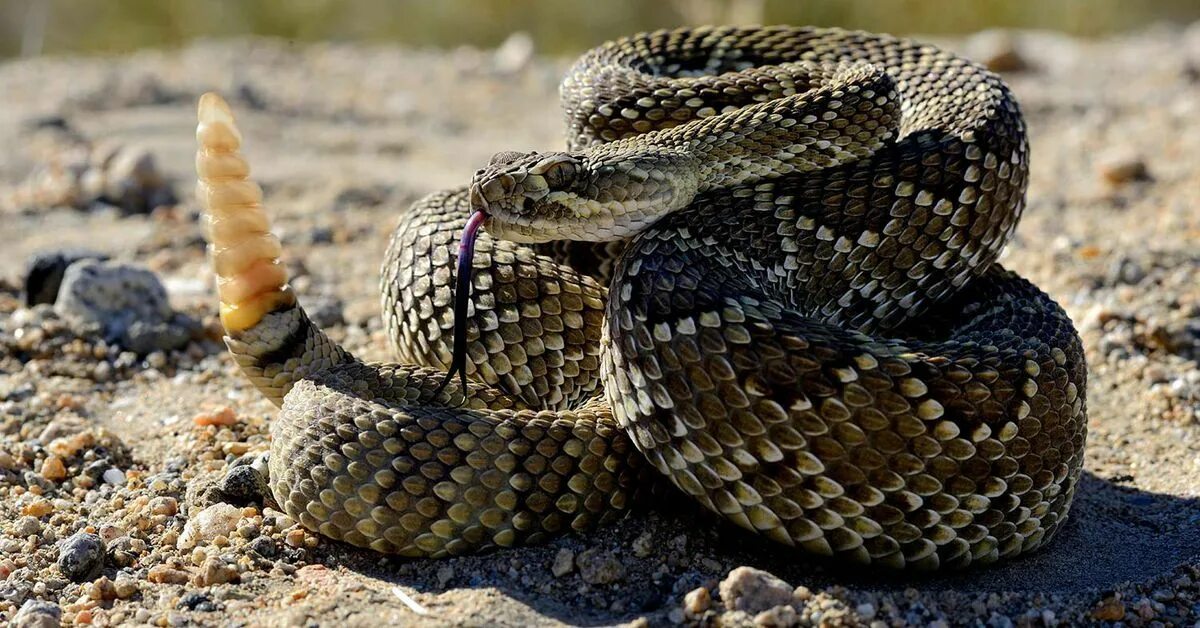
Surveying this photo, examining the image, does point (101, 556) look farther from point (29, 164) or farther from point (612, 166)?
point (29, 164)

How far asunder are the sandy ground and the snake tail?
1.94 feet

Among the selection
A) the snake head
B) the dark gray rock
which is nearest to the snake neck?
the snake head

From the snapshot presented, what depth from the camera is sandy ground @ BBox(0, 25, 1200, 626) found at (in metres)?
4.32

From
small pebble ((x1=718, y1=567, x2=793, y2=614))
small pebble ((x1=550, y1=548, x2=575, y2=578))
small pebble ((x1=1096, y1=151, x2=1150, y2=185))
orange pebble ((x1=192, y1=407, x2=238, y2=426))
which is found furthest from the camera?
small pebble ((x1=1096, y1=151, x2=1150, y2=185))

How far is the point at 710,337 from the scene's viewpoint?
14.1 feet

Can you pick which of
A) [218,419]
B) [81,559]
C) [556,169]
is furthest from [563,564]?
[218,419]

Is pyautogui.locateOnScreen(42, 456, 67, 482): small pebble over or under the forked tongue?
under

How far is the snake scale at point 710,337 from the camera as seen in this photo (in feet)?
14.0

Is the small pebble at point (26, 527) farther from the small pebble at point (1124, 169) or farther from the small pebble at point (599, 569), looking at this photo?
the small pebble at point (1124, 169)

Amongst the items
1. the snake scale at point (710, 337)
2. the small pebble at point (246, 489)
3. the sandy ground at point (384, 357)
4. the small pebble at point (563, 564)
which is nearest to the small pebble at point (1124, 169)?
the sandy ground at point (384, 357)

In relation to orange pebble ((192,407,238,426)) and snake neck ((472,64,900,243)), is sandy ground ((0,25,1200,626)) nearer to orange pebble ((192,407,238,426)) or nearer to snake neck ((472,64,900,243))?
orange pebble ((192,407,238,426))

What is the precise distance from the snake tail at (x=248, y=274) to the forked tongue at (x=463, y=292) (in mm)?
600

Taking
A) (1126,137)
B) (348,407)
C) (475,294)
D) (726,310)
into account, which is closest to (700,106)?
(475,294)

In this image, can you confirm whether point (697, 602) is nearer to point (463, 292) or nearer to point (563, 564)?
point (563, 564)
